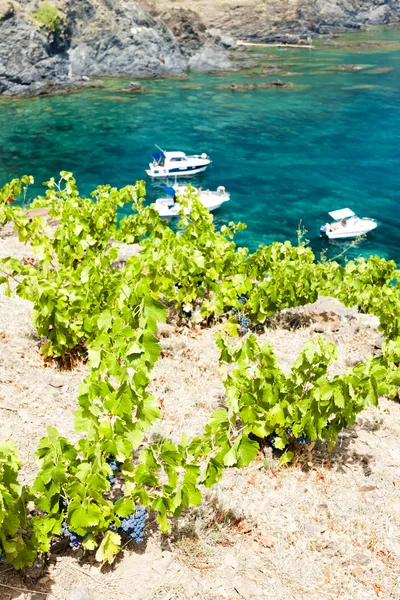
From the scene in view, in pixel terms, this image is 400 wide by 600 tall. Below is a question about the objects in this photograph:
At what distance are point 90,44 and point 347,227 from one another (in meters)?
48.6

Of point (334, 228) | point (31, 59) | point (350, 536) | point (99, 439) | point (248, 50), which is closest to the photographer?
point (99, 439)

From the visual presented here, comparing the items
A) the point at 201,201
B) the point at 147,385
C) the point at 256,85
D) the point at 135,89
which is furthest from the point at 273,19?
the point at 147,385

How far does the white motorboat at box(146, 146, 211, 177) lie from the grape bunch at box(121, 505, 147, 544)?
33.1 m

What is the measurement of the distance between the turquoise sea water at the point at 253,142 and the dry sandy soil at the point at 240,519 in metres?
21.1

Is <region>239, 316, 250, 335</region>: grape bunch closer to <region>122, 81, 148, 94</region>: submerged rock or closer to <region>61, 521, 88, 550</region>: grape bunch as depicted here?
<region>61, 521, 88, 550</region>: grape bunch

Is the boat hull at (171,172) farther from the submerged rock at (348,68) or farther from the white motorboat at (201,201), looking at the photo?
the submerged rock at (348,68)

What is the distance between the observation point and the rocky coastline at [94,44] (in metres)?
55.5

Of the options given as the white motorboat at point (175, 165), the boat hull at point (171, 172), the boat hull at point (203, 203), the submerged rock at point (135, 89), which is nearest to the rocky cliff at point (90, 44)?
the submerged rock at point (135, 89)

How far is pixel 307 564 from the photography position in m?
5.93

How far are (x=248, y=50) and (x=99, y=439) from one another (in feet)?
287

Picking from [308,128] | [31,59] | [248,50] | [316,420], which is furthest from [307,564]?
[248,50]

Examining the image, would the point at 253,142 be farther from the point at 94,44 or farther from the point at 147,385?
the point at 147,385

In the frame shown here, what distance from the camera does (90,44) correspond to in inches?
2554

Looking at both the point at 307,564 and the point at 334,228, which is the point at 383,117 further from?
the point at 307,564
